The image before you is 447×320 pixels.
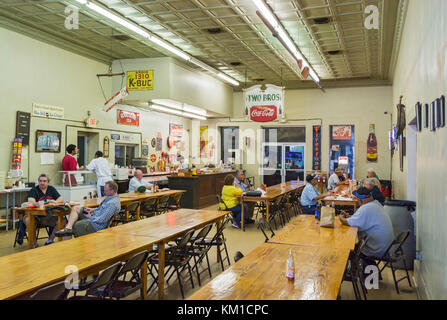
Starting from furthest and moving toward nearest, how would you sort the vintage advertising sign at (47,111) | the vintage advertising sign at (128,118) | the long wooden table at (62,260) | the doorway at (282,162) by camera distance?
the doorway at (282,162)
the vintage advertising sign at (128,118)
the vintage advertising sign at (47,111)
the long wooden table at (62,260)

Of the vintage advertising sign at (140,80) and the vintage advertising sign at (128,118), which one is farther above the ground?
the vintage advertising sign at (140,80)

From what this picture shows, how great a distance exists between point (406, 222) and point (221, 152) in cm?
1218

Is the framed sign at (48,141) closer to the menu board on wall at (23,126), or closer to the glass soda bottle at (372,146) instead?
the menu board on wall at (23,126)

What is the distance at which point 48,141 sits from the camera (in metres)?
9.56

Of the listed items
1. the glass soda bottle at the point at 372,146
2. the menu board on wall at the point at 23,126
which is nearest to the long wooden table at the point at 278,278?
the menu board on wall at the point at 23,126

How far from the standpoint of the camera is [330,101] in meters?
15.8

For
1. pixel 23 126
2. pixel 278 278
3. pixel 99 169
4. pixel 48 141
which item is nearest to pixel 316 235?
pixel 278 278

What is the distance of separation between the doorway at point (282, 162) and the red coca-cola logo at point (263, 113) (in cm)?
587

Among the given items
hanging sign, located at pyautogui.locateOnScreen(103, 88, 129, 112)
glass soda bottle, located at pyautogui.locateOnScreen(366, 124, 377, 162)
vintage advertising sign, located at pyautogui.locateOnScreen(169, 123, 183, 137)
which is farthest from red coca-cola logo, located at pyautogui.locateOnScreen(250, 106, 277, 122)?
glass soda bottle, located at pyautogui.locateOnScreen(366, 124, 377, 162)

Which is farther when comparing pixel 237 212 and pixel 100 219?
pixel 237 212

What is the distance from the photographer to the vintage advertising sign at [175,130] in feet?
49.1

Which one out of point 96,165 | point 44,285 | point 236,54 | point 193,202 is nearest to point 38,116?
point 96,165

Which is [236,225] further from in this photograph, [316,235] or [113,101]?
[113,101]
